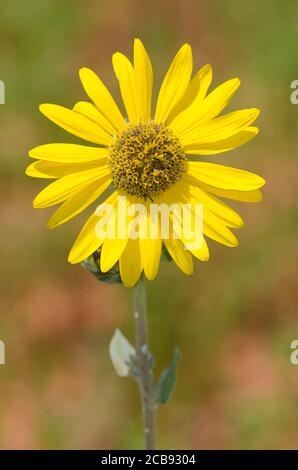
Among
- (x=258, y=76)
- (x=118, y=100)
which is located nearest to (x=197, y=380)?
(x=118, y=100)

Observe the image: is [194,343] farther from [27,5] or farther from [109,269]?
[27,5]

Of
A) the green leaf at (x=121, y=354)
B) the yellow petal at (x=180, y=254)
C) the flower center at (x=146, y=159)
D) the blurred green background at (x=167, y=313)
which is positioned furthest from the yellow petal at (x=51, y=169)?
the blurred green background at (x=167, y=313)

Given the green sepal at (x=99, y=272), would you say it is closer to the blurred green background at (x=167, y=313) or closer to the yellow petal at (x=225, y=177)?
the yellow petal at (x=225, y=177)

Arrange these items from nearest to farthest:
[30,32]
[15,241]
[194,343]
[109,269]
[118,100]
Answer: [109,269] → [194,343] → [15,241] → [118,100] → [30,32]

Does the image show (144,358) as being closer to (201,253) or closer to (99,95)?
(201,253)

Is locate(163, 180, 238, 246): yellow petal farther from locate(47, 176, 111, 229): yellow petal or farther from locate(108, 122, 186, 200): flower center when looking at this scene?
locate(47, 176, 111, 229): yellow petal

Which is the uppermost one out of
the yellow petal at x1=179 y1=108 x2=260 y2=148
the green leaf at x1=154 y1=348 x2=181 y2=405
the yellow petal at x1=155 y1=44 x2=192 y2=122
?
the yellow petal at x1=155 y1=44 x2=192 y2=122

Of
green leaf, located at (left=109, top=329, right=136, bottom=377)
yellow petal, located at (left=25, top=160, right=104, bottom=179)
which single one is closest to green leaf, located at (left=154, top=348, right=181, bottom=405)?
green leaf, located at (left=109, top=329, right=136, bottom=377)

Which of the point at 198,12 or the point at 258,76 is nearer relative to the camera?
the point at 258,76
